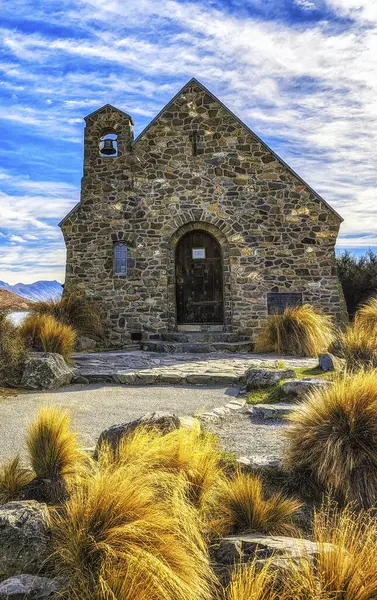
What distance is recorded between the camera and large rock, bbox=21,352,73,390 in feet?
25.4

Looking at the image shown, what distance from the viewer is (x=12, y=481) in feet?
11.3

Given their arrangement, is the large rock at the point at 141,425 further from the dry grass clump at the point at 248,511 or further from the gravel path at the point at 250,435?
the dry grass clump at the point at 248,511

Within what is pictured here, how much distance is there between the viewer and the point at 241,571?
8.14 ft

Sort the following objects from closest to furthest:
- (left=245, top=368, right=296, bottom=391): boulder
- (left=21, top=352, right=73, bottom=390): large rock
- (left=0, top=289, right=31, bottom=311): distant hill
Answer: (left=245, top=368, right=296, bottom=391): boulder, (left=21, top=352, right=73, bottom=390): large rock, (left=0, top=289, right=31, bottom=311): distant hill

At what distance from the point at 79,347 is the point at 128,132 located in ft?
20.8

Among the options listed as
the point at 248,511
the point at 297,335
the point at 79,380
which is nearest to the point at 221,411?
the point at 248,511

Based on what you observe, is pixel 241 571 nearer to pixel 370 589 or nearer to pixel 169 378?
pixel 370 589

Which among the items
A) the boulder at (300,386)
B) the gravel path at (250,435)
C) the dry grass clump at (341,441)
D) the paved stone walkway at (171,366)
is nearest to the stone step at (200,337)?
the paved stone walkway at (171,366)

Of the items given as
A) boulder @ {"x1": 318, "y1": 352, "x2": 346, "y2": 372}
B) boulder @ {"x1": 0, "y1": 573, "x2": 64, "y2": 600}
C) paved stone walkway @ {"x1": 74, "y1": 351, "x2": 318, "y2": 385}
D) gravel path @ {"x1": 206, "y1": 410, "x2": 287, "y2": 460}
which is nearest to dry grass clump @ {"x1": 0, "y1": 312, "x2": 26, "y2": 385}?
paved stone walkway @ {"x1": 74, "y1": 351, "x2": 318, "y2": 385}

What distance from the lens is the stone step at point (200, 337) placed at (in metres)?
12.5

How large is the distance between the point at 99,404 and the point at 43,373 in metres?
1.68

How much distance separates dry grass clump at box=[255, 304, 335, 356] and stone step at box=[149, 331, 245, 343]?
1601 mm

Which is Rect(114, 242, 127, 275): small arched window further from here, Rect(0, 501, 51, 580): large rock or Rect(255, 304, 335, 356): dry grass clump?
Rect(0, 501, 51, 580): large rock

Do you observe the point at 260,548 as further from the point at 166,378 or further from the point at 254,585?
the point at 166,378
